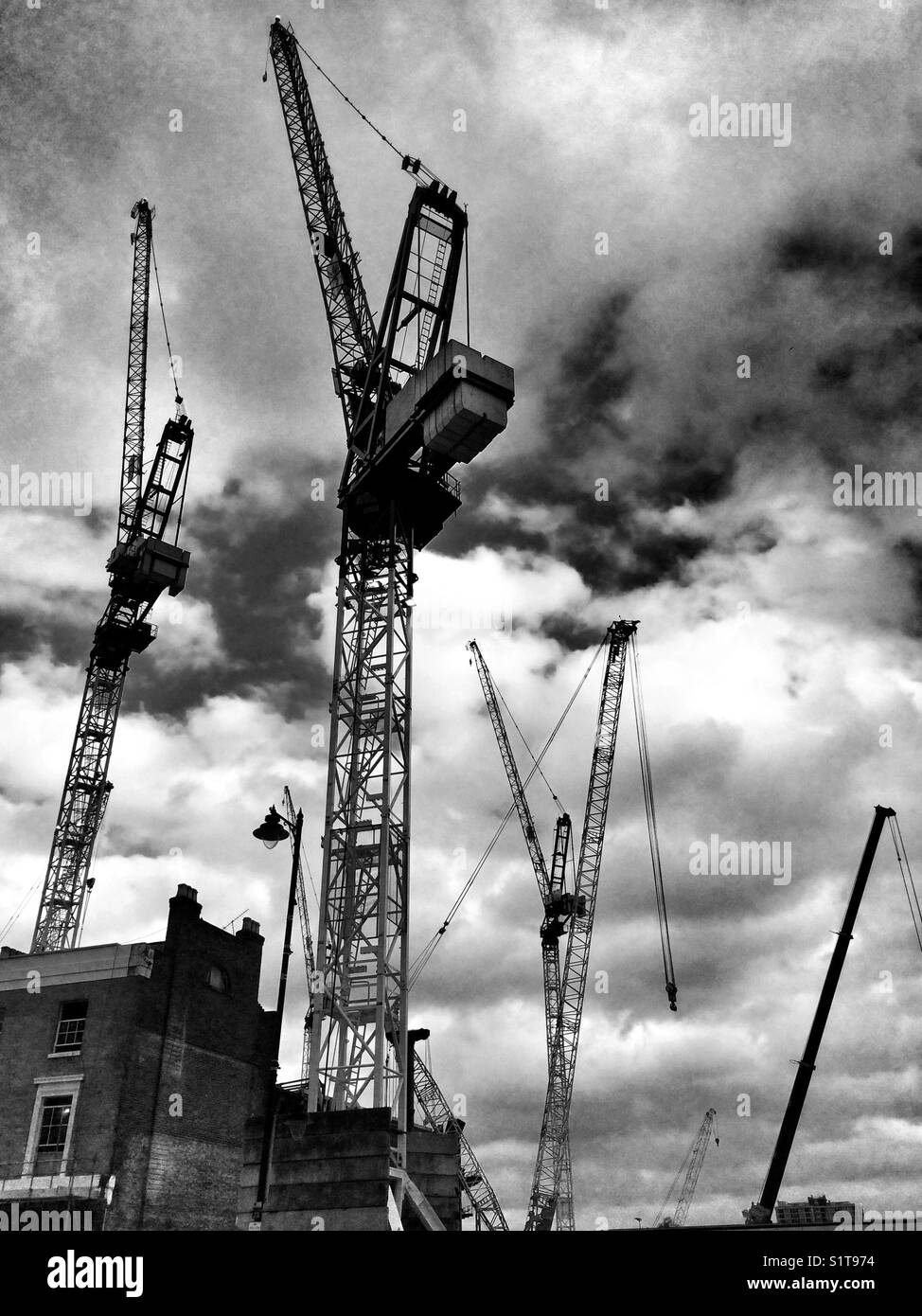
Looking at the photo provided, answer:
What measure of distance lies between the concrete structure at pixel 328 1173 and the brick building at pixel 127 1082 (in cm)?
1308

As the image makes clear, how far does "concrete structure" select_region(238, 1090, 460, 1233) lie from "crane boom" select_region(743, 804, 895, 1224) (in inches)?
1212

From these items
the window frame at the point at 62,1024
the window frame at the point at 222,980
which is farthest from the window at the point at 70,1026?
the window frame at the point at 222,980

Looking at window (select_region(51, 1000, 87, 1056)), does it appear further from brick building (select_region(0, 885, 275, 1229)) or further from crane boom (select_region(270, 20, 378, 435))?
crane boom (select_region(270, 20, 378, 435))

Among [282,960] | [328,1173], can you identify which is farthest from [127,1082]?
[282,960]

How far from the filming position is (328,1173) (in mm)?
24688

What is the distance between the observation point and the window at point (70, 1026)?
38.1m

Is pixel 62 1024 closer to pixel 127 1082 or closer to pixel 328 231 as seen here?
pixel 127 1082

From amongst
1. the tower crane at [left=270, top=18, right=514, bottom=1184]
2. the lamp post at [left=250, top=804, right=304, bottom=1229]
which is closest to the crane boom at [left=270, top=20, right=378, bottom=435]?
the tower crane at [left=270, top=18, right=514, bottom=1184]

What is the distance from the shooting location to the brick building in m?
36.1

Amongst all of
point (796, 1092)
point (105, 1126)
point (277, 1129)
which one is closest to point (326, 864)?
point (277, 1129)

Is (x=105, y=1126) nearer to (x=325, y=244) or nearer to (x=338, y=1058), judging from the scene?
(x=338, y=1058)

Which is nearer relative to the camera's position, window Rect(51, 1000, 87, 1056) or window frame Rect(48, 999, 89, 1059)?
window frame Rect(48, 999, 89, 1059)

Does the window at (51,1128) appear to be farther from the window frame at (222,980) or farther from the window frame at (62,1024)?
the window frame at (222,980)
